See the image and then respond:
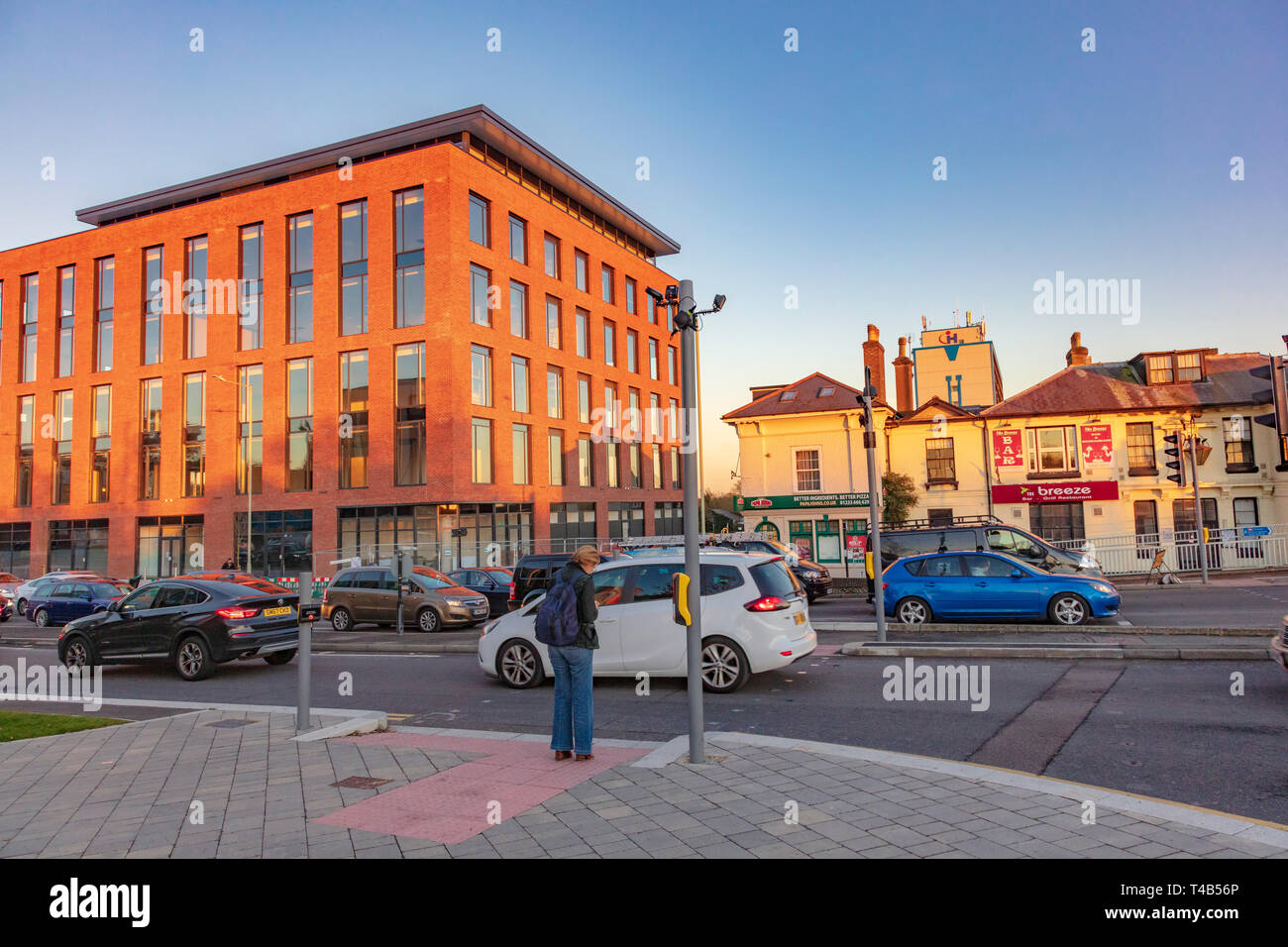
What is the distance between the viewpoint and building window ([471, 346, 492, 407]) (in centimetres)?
3656

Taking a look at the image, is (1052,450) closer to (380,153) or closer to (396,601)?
(396,601)

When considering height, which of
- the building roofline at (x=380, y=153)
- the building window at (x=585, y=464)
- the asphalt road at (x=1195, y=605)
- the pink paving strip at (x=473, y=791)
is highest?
the building roofline at (x=380, y=153)

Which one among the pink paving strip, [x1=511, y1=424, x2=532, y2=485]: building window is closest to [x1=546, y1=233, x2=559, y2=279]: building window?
[x1=511, y1=424, x2=532, y2=485]: building window

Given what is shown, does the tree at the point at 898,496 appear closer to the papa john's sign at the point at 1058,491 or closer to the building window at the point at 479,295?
the papa john's sign at the point at 1058,491

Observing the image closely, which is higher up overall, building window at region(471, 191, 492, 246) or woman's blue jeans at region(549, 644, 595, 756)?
building window at region(471, 191, 492, 246)

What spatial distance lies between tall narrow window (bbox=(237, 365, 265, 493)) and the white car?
32.3m

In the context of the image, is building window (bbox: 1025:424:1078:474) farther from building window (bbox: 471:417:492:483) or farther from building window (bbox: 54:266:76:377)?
building window (bbox: 54:266:76:377)

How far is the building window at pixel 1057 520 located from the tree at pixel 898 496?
463cm

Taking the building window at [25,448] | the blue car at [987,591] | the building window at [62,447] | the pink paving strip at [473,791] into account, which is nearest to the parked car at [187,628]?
the pink paving strip at [473,791]

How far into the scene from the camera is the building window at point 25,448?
46.1 meters

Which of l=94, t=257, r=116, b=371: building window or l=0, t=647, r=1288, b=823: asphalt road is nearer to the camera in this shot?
l=0, t=647, r=1288, b=823: asphalt road

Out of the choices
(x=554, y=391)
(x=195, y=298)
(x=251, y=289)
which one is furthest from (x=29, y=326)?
(x=554, y=391)

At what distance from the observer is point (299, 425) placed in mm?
38250

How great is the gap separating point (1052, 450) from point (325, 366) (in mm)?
31201
